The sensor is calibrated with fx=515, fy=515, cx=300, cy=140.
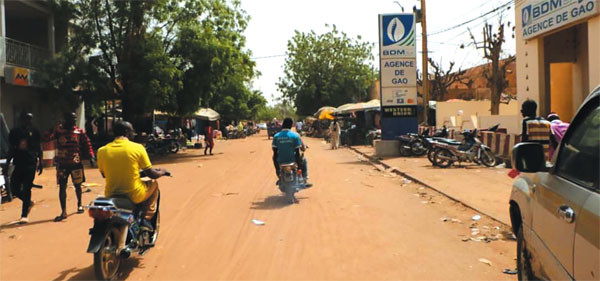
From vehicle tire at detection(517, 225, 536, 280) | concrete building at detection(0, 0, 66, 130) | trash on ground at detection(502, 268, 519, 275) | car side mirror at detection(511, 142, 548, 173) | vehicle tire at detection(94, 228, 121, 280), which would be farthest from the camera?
concrete building at detection(0, 0, 66, 130)

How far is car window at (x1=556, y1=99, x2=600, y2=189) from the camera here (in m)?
2.86

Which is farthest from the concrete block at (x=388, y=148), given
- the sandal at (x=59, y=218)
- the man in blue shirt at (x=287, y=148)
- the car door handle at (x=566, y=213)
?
the car door handle at (x=566, y=213)

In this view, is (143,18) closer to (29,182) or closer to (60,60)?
(60,60)

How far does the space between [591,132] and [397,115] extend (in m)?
18.7

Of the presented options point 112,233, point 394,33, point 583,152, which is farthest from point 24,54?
point 583,152

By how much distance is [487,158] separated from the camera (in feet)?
52.3

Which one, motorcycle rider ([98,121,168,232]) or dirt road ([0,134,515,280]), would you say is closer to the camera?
dirt road ([0,134,515,280])

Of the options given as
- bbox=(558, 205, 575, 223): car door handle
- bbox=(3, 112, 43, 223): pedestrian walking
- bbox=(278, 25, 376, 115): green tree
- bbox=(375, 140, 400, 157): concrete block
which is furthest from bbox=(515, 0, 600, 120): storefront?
bbox=(278, 25, 376, 115): green tree

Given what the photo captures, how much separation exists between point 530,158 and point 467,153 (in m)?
12.8

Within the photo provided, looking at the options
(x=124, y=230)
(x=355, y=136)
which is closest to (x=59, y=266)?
(x=124, y=230)

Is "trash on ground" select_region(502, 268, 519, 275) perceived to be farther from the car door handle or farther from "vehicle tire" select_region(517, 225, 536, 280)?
the car door handle

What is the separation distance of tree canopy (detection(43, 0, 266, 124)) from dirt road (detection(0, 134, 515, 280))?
10278 millimetres

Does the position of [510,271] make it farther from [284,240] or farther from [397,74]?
[397,74]

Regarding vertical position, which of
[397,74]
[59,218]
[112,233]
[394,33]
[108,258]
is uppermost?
[394,33]
